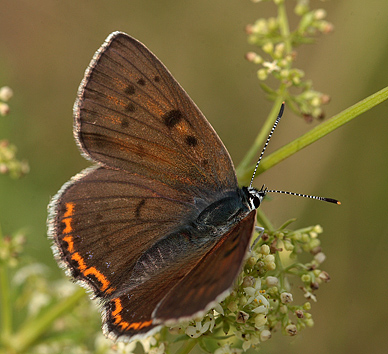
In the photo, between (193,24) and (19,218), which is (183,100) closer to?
(19,218)

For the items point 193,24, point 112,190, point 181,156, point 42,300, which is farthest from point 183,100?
point 193,24

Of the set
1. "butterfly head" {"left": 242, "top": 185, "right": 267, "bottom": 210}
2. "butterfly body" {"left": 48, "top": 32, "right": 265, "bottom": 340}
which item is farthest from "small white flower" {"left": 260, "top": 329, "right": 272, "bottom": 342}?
"butterfly head" {"left": 242, "top": 185, "right": 267, "bottom": 210}

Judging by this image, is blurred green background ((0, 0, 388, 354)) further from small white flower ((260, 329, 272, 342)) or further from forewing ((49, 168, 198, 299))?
forewing ((49, 168, 198, 299))

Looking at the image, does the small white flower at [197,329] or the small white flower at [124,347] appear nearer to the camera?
the small white flower at [197,329]

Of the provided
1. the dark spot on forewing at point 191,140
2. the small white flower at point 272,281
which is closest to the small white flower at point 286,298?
the small white flower at point 272,281

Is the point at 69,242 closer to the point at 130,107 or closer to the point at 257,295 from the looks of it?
the point at 130,107

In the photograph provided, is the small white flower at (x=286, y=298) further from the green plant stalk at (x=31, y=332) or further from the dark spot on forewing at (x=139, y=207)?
the green plant stalk at (x=31, y=332)

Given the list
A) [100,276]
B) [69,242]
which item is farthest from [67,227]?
[100,276]
